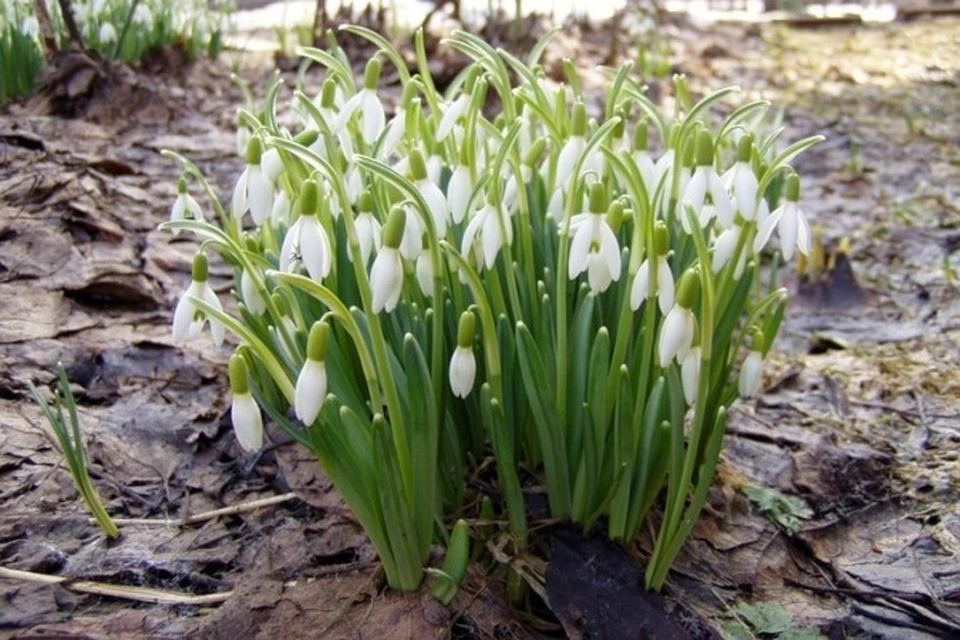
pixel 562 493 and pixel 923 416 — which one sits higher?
pixel 562 493

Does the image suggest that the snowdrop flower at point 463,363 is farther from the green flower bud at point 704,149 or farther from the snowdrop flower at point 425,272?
the green flower bud at point 704,149

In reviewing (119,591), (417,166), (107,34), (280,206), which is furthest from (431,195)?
(107,34)

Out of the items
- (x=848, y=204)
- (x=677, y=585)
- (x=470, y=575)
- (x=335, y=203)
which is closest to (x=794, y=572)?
(x=677, y=585)

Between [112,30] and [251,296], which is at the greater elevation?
[112,30]

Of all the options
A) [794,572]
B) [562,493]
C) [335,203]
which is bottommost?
[794,572]

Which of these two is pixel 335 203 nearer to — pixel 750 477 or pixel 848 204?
pixel 750 477

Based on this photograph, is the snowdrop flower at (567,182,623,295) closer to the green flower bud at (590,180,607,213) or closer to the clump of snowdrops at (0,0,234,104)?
the green flower bud at (590,180,607,213)

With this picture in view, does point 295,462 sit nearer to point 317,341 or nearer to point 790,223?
point 317,341
